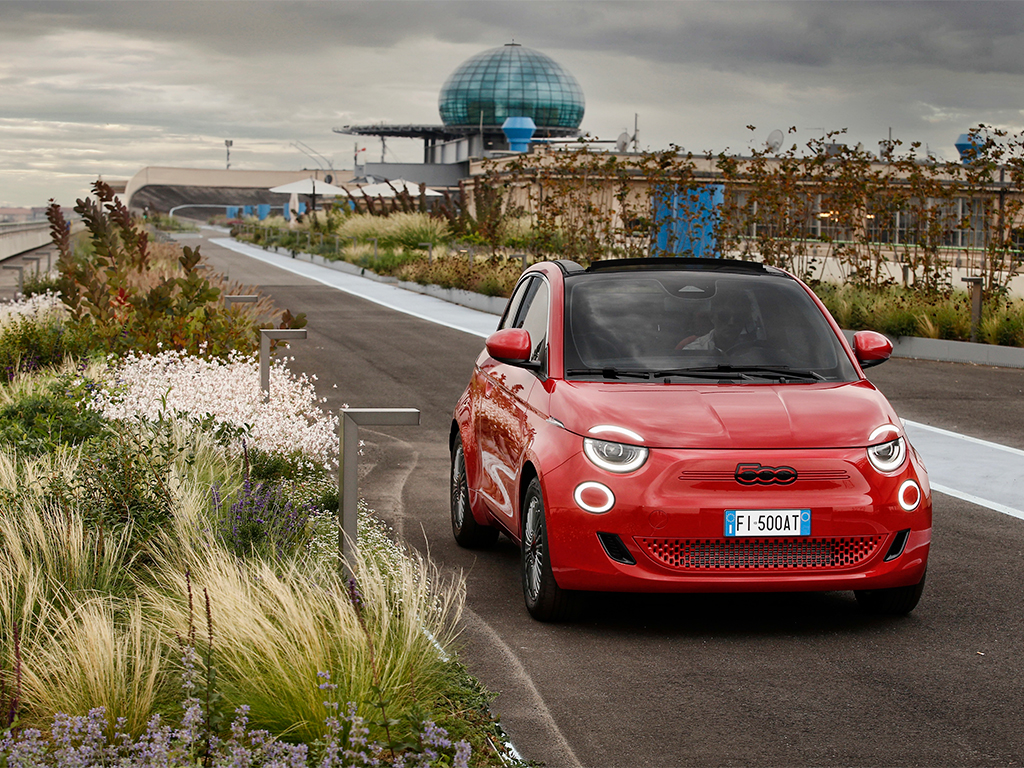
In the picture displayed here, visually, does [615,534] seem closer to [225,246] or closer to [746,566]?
[746,566]

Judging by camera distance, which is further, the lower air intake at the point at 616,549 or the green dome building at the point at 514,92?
the green dome building at the point at 514,92

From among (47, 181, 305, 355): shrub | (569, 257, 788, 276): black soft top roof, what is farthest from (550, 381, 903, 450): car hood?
(47, 181, 305, 355): shrub

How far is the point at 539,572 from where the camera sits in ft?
20.8

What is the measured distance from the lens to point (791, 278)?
7508 mm

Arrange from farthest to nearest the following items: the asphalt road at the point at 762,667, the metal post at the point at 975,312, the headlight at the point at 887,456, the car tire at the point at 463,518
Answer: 1. the metal post at the point at 975,312
2. the car tire at the point at 463,518
3. the headlight at the point at 887,456
4. the asphalt road at the point at 762,667

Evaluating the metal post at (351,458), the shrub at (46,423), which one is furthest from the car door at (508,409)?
the shrub at (46,423)

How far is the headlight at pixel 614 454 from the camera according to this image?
235 inches

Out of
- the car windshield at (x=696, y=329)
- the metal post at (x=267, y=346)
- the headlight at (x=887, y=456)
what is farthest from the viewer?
the metal post at (x=267, y=346)

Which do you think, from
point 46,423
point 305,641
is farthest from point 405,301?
point 305,641

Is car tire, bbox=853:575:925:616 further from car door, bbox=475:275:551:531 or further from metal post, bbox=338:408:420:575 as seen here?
metal post, bbox=338:408:420:575

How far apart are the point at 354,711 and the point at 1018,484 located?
289 inches

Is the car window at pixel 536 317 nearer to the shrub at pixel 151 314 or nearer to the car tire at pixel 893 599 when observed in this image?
the car tire at pixel 893 599

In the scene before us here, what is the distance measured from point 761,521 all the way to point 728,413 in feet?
1.77

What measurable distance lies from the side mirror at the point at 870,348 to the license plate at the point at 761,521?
4.71ft
